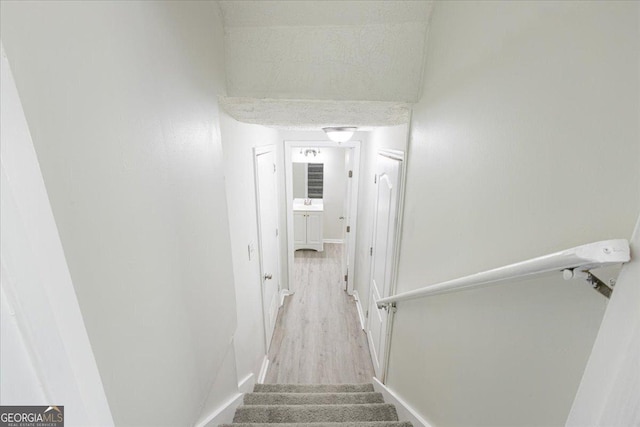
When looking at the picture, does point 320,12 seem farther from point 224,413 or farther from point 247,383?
point 247,383

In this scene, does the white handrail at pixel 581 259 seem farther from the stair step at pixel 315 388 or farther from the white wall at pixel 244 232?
the stair step at pixel 315 388

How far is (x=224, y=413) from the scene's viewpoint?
1.51 meters

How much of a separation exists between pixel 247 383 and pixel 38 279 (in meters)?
1.96

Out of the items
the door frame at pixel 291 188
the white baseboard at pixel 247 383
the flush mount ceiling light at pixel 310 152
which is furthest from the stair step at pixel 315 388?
the flush mount ceiling light at pixel 310 152

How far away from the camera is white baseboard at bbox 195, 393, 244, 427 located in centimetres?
130

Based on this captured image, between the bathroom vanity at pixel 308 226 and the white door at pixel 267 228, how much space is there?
205 centimetres

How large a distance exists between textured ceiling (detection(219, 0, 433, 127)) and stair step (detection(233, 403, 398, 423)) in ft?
6.17

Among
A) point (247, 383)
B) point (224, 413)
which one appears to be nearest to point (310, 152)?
point (247, 383)

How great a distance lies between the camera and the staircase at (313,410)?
62.8 inches

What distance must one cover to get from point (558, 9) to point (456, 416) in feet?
4.12

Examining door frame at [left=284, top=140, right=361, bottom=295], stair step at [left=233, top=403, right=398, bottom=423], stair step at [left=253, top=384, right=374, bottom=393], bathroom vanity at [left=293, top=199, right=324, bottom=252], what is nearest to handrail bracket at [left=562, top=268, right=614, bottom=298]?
stair step at [left=233, top=403, right=398, bottom=423]

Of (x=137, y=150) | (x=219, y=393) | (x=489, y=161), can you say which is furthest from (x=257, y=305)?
(x=489, y=161)

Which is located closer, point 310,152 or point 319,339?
point 319,339

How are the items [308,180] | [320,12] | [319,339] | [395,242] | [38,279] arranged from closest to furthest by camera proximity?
[38,279] < [320,12] < [395,242] < [319,339] < [308,180]
